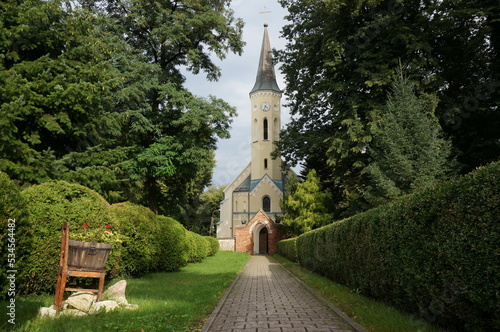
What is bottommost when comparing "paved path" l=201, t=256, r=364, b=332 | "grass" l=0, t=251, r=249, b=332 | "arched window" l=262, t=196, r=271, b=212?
"paved path" l=201, t=256, r=364, b=332

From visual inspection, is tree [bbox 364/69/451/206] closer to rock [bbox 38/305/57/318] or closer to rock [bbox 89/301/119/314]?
rock [bbox 89/301/119/314]

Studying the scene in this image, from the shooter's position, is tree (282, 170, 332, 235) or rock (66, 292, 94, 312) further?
tree (282, 170, 332, 235)

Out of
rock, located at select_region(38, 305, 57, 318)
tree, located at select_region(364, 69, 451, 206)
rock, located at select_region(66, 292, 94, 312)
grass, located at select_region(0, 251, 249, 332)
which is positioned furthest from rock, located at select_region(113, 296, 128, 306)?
tree, located at select_region(364, 69, 451, 206)

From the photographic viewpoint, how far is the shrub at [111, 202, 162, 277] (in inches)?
418

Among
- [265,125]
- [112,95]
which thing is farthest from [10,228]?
[265,125]

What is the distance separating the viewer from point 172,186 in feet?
76.6

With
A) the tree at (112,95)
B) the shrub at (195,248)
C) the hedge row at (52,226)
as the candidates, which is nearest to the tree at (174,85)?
the tree at (112,95)

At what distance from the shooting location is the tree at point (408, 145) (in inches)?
611

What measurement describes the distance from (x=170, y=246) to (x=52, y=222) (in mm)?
6889

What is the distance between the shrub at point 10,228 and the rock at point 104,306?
4.13ft

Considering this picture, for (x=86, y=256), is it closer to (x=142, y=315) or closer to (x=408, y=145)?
(x=142, y=315)

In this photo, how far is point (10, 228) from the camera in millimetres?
4762

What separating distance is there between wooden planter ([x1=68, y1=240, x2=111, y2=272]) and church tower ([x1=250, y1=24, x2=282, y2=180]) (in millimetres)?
43435

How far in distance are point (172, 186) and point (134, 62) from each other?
8415mm
